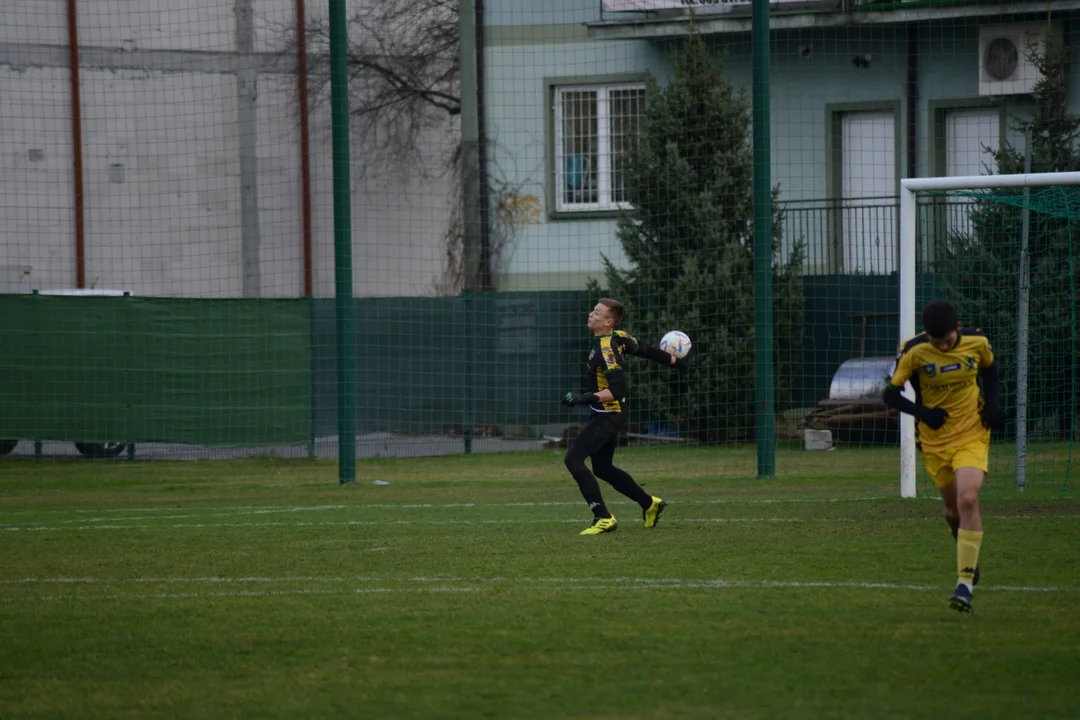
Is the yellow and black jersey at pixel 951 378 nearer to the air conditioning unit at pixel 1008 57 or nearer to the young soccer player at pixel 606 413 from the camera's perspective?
the young soccer player at pixel 606 413

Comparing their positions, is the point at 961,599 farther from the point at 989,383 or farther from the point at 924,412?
the point at 989,383

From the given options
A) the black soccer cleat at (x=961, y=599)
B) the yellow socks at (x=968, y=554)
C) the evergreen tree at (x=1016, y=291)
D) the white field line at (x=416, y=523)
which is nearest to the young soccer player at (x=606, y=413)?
the white field line at (x=416, y=523)

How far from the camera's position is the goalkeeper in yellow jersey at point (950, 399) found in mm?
7840

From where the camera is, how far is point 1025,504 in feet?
41.0

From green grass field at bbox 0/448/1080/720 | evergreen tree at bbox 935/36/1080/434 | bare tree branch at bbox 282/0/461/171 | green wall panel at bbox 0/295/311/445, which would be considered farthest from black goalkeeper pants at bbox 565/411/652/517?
bare tree branch at bbox 282/0/461/171

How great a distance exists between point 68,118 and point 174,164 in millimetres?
3013

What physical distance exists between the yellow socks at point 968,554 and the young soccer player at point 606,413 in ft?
12.8

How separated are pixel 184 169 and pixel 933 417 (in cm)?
2356

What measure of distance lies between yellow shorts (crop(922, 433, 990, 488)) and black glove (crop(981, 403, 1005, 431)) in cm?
9

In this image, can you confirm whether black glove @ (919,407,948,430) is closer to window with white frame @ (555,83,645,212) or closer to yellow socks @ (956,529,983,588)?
yellow socks @ (956,529,983,588)

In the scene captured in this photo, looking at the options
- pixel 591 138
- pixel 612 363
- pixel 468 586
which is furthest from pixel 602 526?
pixel 591 138

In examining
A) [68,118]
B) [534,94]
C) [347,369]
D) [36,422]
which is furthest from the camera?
[68,118]

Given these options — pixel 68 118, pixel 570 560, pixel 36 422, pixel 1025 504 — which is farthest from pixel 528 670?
pixel 68 118

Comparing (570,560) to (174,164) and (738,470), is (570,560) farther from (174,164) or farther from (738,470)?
(174,164)
